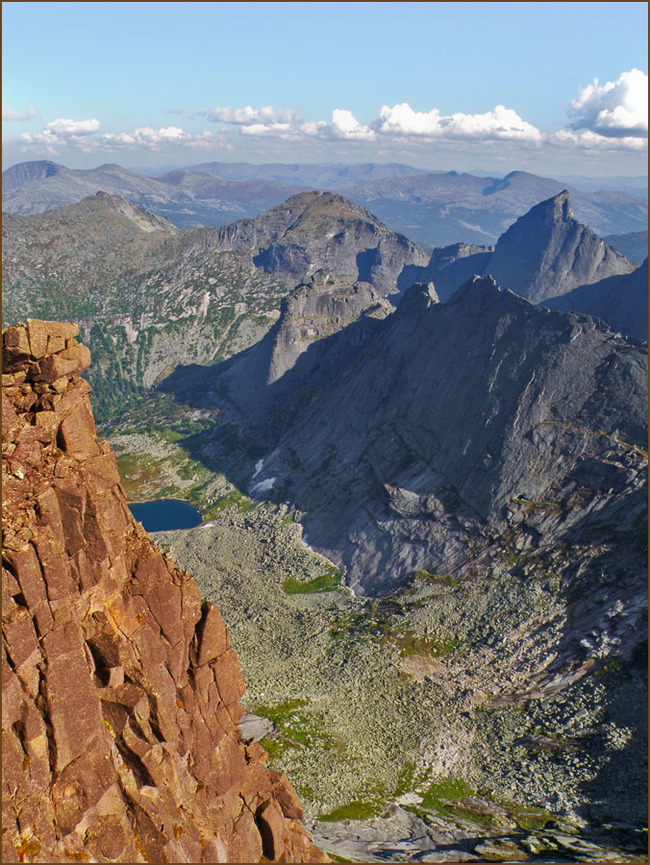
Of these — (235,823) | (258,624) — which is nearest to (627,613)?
(258,624)

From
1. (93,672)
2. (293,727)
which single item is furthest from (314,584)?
(93,672)

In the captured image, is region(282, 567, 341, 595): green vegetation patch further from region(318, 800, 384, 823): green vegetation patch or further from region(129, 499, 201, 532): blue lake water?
region(318, 800, 384, 823): green vegetation patch

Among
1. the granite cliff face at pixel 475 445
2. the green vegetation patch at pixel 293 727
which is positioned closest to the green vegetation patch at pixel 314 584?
the granite cliff face at pixel 475 445

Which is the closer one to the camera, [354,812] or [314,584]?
[354,812]

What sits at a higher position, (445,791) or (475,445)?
(475,445)

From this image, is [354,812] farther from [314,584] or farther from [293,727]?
[314,584]

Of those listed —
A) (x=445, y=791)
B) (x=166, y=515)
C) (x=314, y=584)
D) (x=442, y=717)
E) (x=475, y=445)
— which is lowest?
(x=166, y=515)

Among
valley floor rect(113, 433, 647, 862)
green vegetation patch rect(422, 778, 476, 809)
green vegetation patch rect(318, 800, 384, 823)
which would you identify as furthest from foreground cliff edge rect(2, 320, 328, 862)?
green vegetation patch rect(422, 778, 476, 809)
